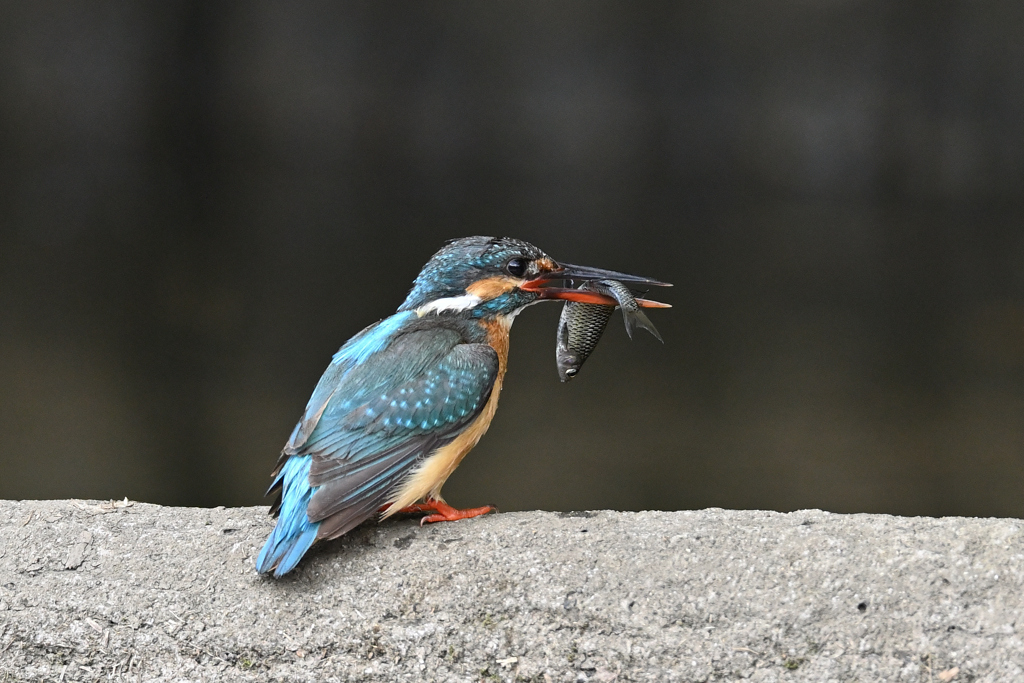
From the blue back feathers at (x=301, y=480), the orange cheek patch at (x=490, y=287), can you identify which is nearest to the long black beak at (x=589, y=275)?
the orange cheek patch at (x=490, y=287)

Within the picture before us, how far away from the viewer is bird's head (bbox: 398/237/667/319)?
2217mm

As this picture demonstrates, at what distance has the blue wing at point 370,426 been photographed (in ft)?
→ 6.34

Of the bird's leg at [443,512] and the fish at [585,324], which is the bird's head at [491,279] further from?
the bird's leg at [443,512]

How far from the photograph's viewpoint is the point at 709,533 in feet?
6.66

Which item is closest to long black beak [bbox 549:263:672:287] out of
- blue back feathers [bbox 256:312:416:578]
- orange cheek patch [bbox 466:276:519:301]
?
orange cheek patch [bbox 466:276:519:301]

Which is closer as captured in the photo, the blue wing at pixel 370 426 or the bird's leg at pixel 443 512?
the blue wing at pixel 370 426

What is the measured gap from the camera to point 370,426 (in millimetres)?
2023

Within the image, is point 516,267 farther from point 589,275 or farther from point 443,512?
point 443,512

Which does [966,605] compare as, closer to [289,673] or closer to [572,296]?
[572,296]

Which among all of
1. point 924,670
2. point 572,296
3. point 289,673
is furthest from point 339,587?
point 924,670

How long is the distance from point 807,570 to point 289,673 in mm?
1064

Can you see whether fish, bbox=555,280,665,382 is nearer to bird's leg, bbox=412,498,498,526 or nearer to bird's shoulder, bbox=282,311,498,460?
bird's shoulder, bbox=282,311,498,460

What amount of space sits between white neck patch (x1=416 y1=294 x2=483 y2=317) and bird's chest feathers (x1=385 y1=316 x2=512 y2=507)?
0.21 ft

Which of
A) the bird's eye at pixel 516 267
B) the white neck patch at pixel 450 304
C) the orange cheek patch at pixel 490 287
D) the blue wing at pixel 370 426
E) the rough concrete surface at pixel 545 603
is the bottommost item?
the rough concrete surface at pixel 545 603
